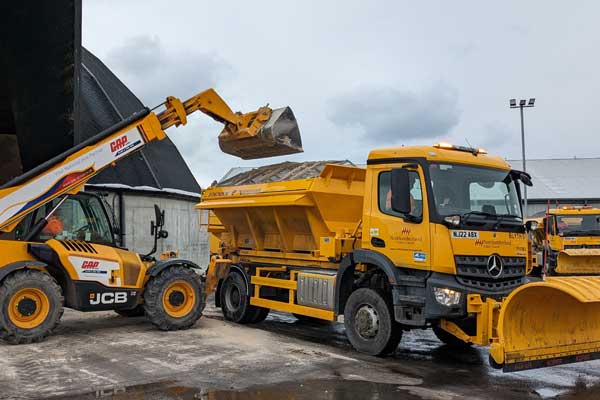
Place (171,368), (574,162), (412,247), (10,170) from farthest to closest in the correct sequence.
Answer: (574,162) → (10,170) → (412,247) → (171,368)

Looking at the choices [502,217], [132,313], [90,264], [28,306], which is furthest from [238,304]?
[502,217]

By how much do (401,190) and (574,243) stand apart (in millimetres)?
12152

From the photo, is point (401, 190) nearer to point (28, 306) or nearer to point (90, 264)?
point (90, 264)

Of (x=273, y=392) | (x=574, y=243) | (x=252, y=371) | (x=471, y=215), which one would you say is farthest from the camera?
(x=574, y=243)

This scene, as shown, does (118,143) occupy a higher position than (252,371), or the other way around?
(118,143)

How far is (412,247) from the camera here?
7949 mm

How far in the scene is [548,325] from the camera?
6980 mm

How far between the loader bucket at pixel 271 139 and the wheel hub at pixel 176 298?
10.0 feet

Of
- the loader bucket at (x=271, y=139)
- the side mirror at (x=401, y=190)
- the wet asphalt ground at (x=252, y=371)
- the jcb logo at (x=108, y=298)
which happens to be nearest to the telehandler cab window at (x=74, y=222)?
the jcb logo at (x=108, y=298)

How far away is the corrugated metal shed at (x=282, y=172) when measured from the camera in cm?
1048

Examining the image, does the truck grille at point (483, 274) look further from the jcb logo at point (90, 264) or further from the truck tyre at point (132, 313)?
the truck tyre at point (132, 313)

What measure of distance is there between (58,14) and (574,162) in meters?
51.2

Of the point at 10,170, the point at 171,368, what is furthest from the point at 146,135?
the point at 10,170

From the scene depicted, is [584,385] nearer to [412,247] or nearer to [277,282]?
[412,247]
